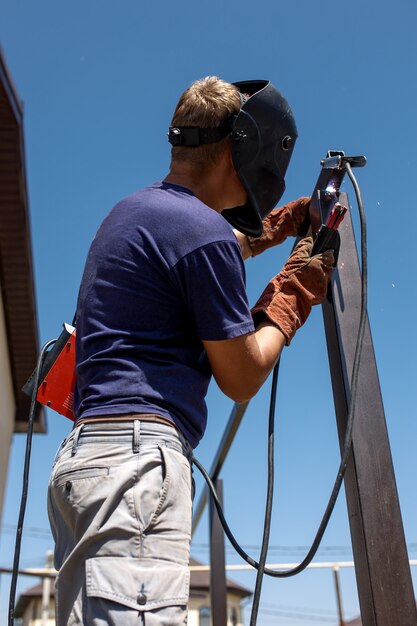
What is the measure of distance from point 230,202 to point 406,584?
1061 millimetres

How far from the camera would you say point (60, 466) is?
4.51ft

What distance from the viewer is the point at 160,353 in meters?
1.41

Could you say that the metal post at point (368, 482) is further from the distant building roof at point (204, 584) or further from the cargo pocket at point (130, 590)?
the distant building roof at point (204, 584)

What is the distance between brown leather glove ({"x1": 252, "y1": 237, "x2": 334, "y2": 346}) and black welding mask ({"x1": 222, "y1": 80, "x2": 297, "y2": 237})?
175 mm

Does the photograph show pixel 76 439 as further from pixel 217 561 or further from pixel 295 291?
pixel 217 561

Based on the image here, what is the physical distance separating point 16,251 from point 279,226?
687 centimetres

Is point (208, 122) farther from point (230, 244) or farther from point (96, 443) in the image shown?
point (96, 443)

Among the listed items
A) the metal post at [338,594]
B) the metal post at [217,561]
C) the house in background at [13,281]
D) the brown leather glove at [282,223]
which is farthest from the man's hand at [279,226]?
the metal post at [338,594]

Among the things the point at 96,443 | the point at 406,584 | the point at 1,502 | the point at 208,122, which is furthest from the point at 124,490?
the point at 1,502

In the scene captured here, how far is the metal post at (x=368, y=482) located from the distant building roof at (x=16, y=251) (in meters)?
5.20

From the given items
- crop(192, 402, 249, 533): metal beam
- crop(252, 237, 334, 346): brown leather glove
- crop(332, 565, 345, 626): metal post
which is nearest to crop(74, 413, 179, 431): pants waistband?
crop(252, 237, 334, 346): brown leather glove

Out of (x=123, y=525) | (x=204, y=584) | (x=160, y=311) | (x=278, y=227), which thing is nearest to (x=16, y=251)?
(x=278, y=227)

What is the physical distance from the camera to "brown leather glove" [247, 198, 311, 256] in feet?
7.00

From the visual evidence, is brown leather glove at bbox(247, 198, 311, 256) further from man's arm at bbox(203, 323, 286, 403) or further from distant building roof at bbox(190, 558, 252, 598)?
distant building roof at bbox(190, 558, 252, 598)
